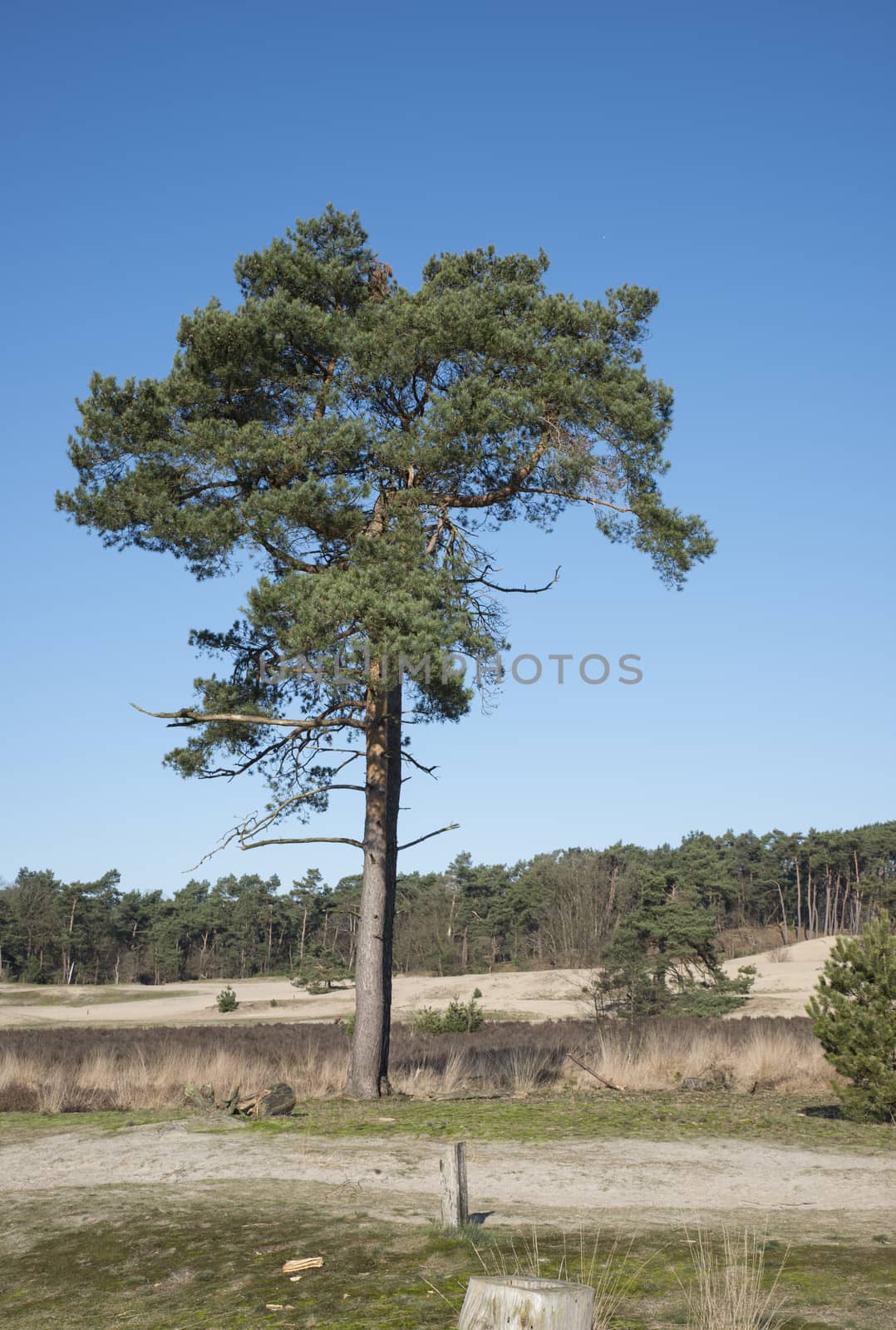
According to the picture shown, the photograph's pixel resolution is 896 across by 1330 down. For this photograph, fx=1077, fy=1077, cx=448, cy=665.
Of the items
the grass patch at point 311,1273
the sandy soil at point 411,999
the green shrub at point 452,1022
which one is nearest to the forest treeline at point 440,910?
the sandy soil at point 411,999

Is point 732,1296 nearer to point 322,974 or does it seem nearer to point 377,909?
point 377,909

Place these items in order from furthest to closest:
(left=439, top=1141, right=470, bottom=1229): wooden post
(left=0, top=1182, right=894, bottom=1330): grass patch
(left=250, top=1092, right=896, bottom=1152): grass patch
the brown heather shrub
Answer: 1. the brown heather shrub
2. (left=250, top=1092, right=896, bottom=1152): grass patch
3. (left=439, top=1141, right=470, bottom=1229): wooden post
4. (left=0, top=1182, right=894, bottom=1330): grass patch

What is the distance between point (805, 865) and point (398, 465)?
81962mm

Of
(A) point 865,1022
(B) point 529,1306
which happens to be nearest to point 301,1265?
(B) point 529,1306

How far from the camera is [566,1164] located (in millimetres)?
9977

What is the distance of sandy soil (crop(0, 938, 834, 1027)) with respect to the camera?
139 feet

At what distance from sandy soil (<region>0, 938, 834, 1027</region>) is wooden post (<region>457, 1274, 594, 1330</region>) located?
3380cm

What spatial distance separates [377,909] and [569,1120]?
149 inches

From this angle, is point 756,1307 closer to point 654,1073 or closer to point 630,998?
point 654,1073

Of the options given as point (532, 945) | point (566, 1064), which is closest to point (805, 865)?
A: point (532, 945)

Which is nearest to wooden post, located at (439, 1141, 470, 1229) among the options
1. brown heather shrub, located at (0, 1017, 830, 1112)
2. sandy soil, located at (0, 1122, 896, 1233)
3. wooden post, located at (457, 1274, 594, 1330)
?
sandy soil, located at (0, 1122, 896, 1233)

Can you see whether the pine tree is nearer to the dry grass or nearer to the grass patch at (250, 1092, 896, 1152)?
the grass patch at (250, 1092, 896, 1152)

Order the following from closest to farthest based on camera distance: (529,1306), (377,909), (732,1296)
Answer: (529,1306)
(732,1296)
(377,909)

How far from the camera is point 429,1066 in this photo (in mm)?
17438
